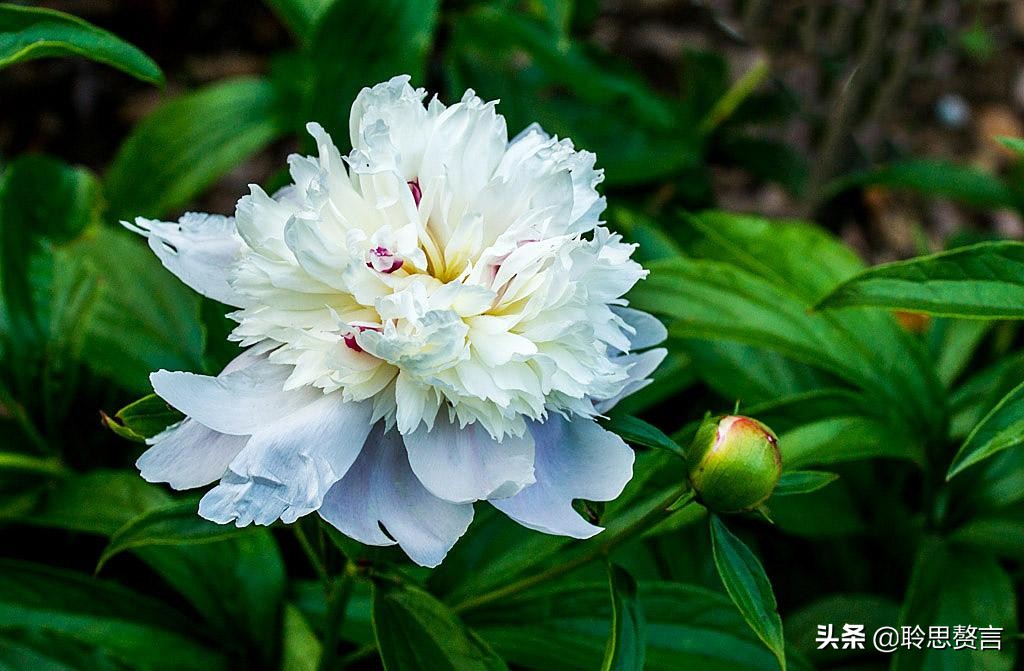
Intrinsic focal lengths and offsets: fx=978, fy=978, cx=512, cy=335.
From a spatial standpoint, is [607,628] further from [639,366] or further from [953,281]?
[953,281]

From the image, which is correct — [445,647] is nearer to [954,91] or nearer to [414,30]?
[414,30]

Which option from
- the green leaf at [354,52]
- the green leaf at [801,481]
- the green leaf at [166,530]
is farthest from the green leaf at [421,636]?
the green leaf at [354,52]

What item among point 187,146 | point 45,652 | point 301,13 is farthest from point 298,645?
point 301,13

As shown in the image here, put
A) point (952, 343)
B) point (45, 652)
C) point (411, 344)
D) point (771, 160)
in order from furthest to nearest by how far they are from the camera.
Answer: point (771, 160) → point (952, 343) → point (45, 652) → point (411, 344)

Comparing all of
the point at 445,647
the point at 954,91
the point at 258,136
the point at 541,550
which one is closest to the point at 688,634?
the point at 541,550

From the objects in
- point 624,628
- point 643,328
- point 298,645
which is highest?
point 643,328

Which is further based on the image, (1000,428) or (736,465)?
(1000,428)

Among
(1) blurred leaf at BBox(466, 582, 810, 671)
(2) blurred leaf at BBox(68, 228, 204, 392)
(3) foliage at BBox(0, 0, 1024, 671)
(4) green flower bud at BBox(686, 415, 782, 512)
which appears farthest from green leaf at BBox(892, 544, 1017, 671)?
(2) blurred leaf at BBox(68, 228, 204, 392)

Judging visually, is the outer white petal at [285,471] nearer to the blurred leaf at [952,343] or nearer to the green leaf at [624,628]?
the green leaf at [624,628]
